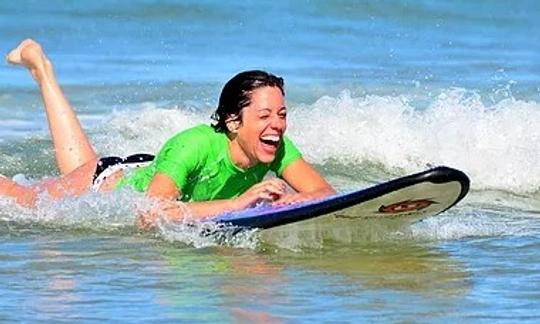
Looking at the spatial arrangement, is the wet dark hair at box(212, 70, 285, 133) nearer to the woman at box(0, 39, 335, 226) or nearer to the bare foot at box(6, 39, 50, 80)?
the woman at box(0, 39, 335, 226)

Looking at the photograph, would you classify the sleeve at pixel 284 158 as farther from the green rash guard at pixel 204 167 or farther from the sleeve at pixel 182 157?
the sleeve at pixel 182 157

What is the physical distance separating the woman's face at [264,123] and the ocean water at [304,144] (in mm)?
384

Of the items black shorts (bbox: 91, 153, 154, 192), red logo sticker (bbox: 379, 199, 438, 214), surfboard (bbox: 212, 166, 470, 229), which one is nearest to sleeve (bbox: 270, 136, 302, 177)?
surfboard (bbox: 212, 166, 470, 229)

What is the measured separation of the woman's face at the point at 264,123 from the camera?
7.35 meters

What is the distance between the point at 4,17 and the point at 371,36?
14.3 ft

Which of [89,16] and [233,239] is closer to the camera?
[233,239]

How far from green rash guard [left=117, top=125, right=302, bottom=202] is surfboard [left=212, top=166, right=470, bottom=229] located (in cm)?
30

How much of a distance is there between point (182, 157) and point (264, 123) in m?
0.40

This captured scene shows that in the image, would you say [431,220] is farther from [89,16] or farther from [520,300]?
[89,16]

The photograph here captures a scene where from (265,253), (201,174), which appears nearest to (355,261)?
(265,253)

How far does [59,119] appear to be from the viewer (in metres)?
8.86

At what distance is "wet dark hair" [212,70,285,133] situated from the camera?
24.2ft

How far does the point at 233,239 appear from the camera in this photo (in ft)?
24.2

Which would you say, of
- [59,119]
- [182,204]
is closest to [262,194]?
[182,204]
